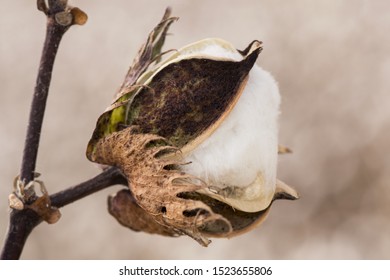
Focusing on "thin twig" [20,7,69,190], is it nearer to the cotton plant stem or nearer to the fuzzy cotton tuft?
the cotton plant stem

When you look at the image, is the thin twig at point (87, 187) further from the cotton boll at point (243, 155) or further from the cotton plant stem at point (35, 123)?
the cotton boll at point (243, 155)

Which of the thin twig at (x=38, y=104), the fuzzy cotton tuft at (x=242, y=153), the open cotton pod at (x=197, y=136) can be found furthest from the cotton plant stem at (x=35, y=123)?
the fuzzy cotton tuft at (x=242, y=153)

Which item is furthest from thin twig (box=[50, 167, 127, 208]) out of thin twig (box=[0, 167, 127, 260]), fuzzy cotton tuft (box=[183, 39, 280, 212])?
fuzzy cotton tuft (box=[183, 39, 280, 212])

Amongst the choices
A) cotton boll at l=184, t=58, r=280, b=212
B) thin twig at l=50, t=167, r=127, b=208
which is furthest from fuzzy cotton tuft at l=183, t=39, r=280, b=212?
thin twig at l=50, t=167, r=127, b=208

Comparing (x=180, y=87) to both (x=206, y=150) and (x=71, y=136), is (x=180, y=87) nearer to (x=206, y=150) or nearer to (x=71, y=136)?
(x=206, y=150)

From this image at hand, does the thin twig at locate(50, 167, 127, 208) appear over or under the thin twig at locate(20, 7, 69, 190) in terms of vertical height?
under

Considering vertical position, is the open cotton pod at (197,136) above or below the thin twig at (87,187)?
above

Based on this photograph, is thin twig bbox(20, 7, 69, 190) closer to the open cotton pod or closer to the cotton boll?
the open cotton pod
